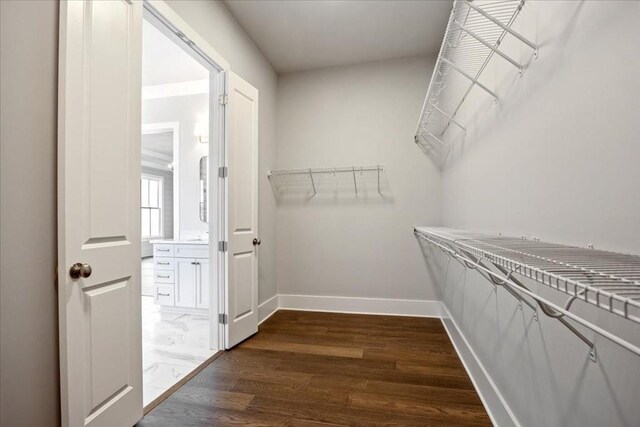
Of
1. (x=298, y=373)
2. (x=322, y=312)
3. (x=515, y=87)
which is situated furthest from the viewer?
(x=322, y=312)

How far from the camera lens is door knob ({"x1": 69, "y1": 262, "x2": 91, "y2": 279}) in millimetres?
1197

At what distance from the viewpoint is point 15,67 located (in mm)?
1060

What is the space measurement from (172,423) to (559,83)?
7.42 ft

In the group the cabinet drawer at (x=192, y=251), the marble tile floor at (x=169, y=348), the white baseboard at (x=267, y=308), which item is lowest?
the marble tile floor at (x=169, y=348)

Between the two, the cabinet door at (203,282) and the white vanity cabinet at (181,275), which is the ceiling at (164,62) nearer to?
the white vanity cabinet at (181,275)

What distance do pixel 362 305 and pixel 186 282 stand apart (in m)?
2.00

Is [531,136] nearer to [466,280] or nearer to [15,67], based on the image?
[466,280]

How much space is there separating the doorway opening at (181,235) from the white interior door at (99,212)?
0.41 metres

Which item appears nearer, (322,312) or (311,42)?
(311,42)

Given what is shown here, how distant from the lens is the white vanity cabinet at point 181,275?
3.28 meters

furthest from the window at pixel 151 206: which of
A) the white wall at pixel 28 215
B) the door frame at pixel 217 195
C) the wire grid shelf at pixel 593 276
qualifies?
the wire grid shelf at pixel 593 276

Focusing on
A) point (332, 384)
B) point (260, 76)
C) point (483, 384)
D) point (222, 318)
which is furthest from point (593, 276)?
point (260, 76)

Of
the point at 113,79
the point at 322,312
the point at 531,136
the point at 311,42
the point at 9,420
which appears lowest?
the point at 322,312

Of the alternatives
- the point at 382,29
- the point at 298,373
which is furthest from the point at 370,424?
the point at 382,29
